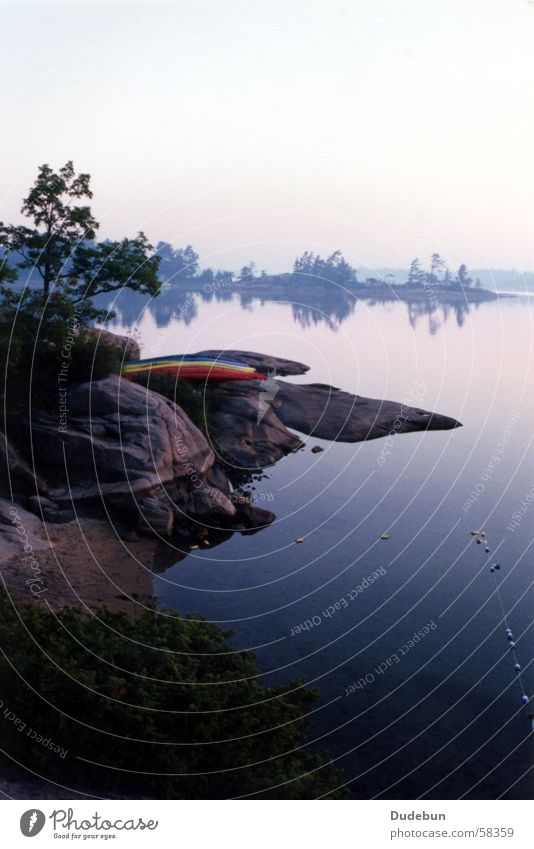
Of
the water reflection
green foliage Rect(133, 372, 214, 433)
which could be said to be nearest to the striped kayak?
green foliage Rect(133, 372, 214, 433)

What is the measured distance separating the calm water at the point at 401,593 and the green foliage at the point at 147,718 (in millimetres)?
1476

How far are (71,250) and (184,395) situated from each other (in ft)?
19.8

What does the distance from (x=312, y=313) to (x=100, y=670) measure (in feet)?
156

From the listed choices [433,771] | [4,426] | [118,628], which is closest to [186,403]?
[4,426]

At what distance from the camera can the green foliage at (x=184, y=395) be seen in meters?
26.1

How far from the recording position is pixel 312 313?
5819 centimetres

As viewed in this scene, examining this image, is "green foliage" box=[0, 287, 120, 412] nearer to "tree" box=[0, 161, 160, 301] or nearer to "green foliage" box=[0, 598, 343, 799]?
"tree" box=[0, 161, 160, 301]

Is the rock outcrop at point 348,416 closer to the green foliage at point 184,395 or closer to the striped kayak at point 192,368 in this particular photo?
the striped kayak at point 192,368

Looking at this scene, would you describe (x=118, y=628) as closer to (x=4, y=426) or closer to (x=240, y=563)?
(x=240, y=563)

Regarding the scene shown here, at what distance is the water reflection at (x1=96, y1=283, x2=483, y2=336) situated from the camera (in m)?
46.5

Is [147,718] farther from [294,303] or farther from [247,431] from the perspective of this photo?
[294,303]
